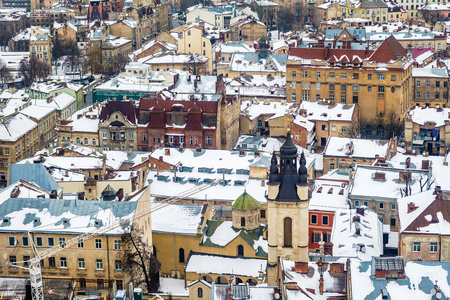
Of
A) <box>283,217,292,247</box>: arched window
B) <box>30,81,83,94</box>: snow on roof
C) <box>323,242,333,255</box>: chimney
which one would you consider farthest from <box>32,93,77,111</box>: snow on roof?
<box>283,217,292,247</box>: arched window

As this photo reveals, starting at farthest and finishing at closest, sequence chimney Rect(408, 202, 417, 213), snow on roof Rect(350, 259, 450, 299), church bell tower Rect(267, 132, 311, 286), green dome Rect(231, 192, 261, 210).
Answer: green dome Rect(231, 192, 261, 210) → chimney Rect(408, 202, 417, 213) → church bell tower Rect(267, 132, 311, 286) → snow on roof Rect(350, 259, 450, 299)

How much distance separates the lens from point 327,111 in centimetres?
13075

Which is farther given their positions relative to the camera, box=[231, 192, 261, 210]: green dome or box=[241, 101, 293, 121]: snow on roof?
box=[241, 101, 293, 121]: snow on roof

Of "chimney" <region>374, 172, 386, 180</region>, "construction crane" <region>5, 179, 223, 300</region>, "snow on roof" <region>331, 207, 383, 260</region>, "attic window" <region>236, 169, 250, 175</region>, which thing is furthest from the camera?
"attic window" <region>236, 169, 250, 175</region>

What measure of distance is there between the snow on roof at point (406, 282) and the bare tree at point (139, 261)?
23440mm

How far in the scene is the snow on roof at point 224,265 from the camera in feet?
281

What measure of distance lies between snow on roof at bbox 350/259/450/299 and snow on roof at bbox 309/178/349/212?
2960cm

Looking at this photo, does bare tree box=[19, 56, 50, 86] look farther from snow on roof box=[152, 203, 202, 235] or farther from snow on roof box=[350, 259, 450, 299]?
snow on roof box=[350, 259, 450, 299]

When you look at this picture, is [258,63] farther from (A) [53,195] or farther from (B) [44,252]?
(B) [44,252]

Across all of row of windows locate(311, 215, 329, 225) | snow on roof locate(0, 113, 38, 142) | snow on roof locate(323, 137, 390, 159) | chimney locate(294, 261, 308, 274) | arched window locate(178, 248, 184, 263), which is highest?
chimney locate(294, 261, 308, 274)

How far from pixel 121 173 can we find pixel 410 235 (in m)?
37.6

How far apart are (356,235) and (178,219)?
18.4 meters

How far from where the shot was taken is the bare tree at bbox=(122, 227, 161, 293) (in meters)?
80.9

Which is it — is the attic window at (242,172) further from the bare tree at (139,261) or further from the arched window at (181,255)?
the bare tree at (139,261)
